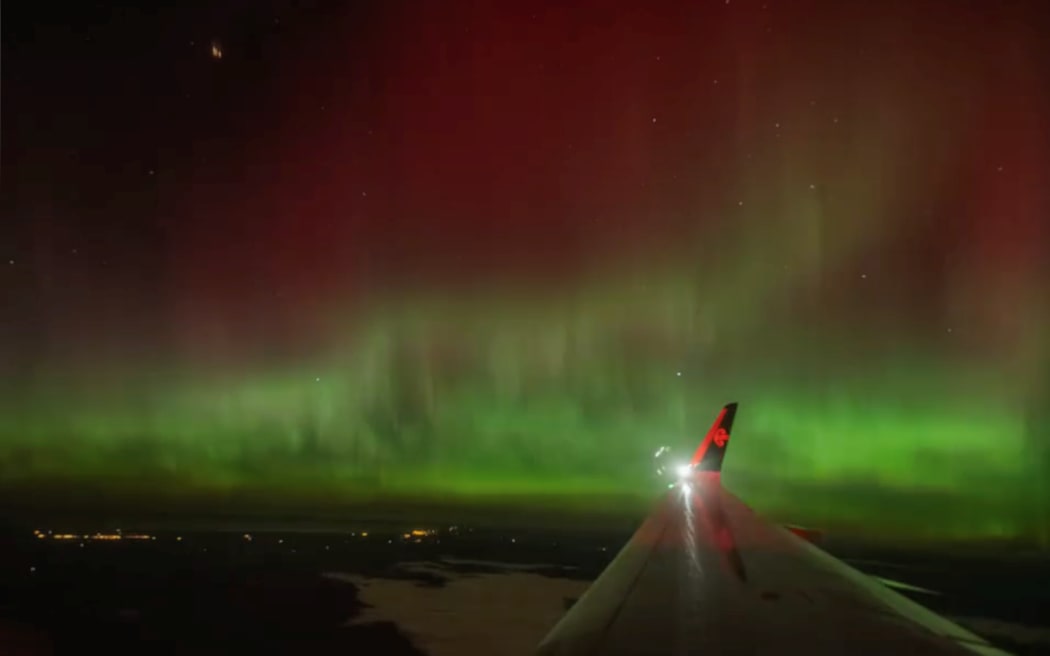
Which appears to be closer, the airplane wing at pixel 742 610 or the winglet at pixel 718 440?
the airplane wing at pixel 742 610

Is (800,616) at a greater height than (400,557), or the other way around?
(800,616)

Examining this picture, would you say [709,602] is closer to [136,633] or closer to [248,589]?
[136,633]

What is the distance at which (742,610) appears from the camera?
31.1 feet

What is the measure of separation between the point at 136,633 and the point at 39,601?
2434 centimetres

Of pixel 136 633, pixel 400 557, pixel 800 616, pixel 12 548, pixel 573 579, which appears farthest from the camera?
pixel 12 548

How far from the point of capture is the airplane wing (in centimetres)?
773

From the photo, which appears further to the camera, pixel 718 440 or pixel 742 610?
pixel 718 440

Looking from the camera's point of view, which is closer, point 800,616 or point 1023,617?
point 800,616

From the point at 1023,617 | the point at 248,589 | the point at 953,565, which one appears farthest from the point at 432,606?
the point at 953,565

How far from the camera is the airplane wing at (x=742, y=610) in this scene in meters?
7.73

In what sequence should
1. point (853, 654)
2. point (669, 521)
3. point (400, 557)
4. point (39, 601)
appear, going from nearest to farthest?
point (853, 654) < point (669, 521) < point (39, 601) < point (400, 557)

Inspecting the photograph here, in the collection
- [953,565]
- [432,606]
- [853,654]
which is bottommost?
[953,565]

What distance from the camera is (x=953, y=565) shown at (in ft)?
616

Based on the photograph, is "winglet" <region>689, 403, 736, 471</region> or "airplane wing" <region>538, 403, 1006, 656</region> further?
"winglet" <region>689, 403, 736, 471</region>
